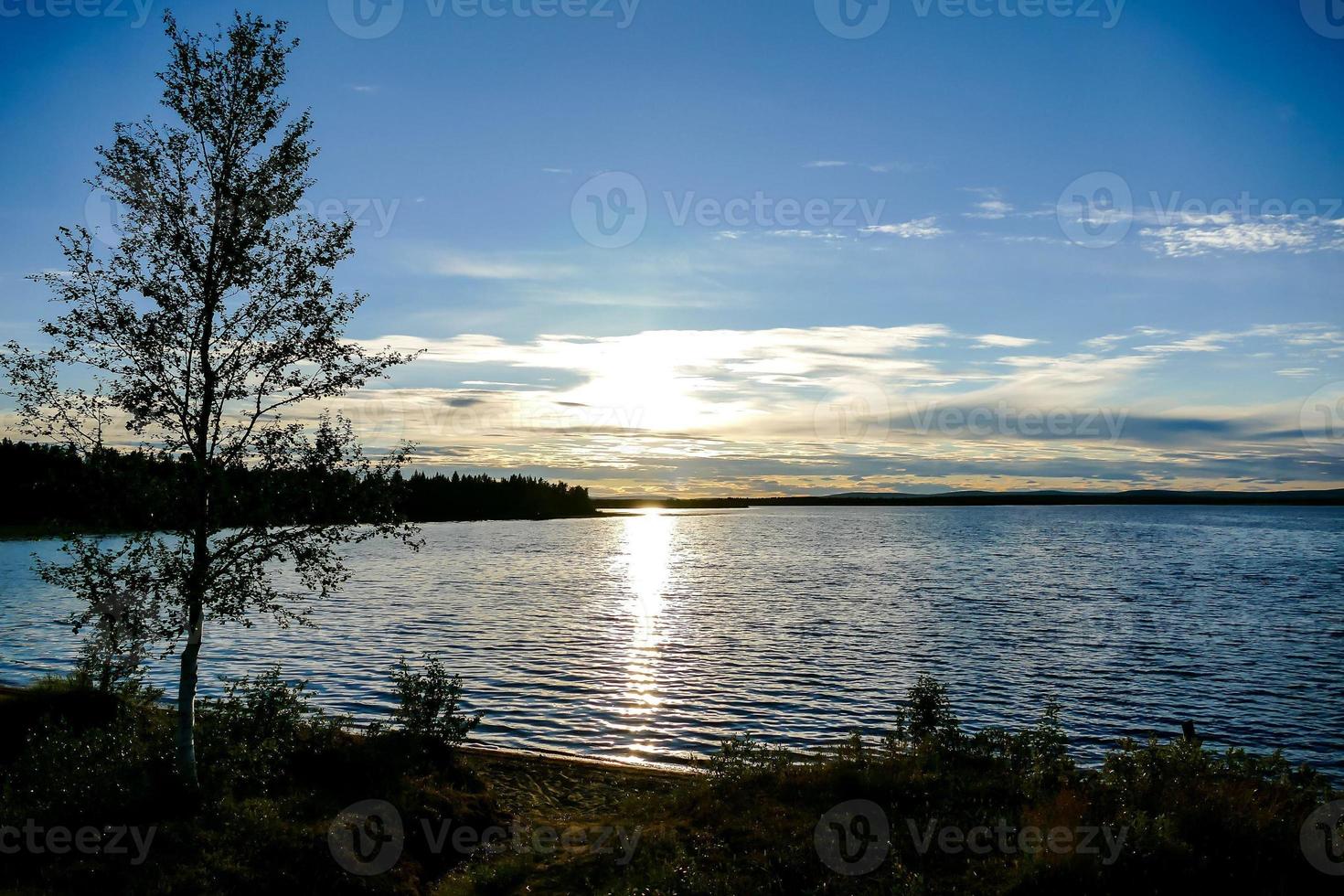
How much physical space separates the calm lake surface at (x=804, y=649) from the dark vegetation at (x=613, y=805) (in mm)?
7727

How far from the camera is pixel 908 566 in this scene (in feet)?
340

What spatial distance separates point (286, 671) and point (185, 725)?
23.5 metres

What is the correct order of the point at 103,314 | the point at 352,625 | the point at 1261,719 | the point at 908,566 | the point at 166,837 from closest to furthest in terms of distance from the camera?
the point at 166,837 → the point at 103,314 → the point at 1261,719 → the point at 352,625 → the point at 908,566

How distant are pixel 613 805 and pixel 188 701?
1054cm

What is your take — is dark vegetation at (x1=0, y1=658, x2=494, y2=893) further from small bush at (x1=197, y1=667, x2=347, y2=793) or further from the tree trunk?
the tree trunk

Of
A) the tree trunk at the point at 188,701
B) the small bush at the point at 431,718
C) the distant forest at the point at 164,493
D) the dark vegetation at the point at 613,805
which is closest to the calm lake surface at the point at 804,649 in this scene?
the small bush at the point at 431,718

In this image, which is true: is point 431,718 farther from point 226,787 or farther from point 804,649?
point 804,649

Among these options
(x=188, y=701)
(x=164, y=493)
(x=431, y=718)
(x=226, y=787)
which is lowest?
(x=431, y=718)

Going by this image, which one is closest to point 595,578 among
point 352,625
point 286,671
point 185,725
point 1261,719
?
point 352,625

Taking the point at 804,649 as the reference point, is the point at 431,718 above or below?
above

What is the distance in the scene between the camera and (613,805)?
68.5 feet

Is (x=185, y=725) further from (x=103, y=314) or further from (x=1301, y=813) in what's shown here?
(x=1301, y=813)

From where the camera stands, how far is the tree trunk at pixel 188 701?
16.4 meters

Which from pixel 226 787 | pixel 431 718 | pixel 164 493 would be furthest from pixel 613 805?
pixel 164 493
